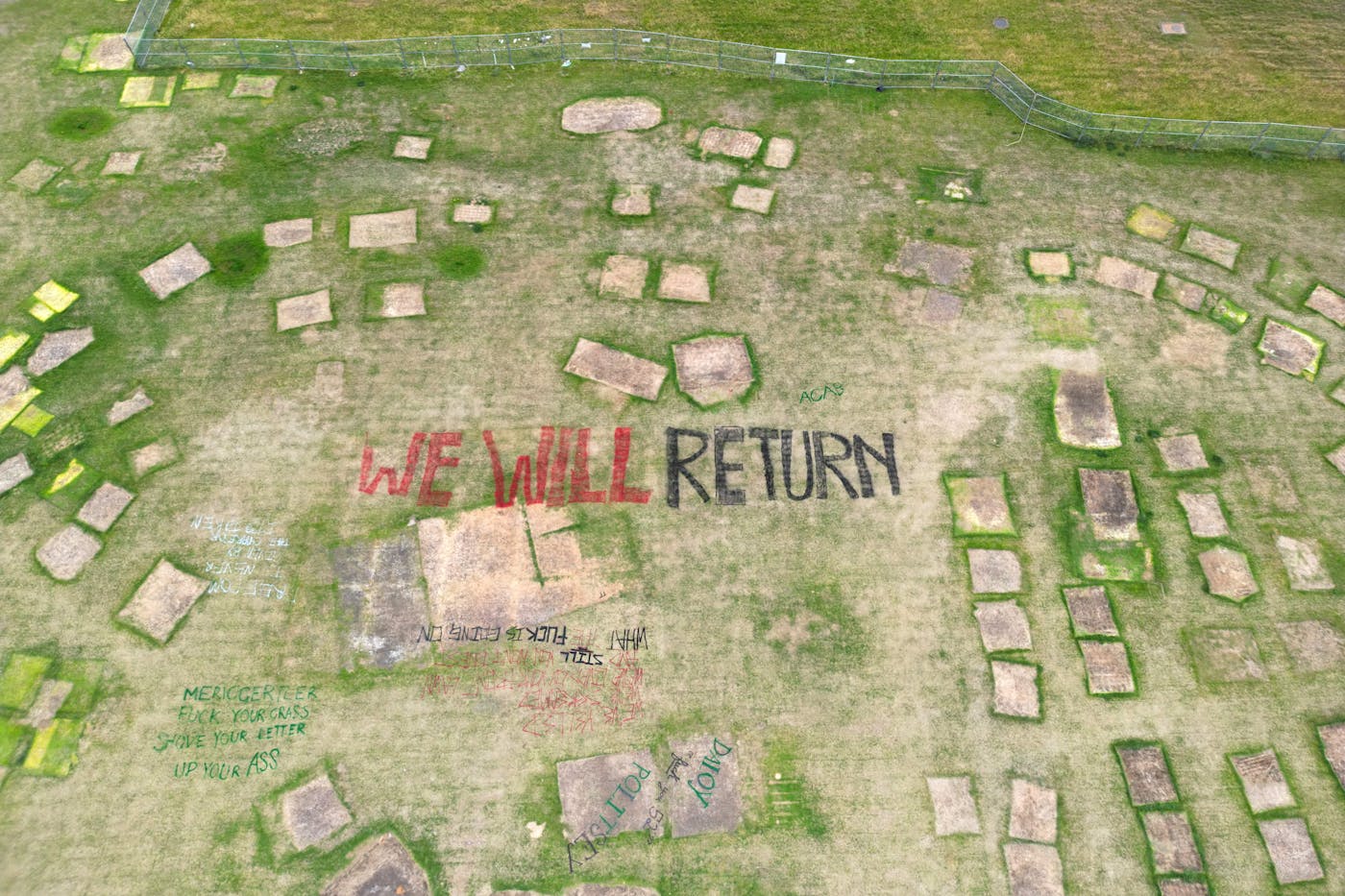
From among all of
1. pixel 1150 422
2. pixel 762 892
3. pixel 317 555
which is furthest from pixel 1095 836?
pixel 317 555

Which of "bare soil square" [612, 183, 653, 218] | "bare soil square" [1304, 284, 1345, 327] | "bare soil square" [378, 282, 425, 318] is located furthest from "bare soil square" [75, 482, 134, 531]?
"bare soil square" [1304, 284, 1345, 327]

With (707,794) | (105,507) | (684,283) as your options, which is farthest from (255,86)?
(707,794)

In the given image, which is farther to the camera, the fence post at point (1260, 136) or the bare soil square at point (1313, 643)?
the fence post at point (1260, 136)

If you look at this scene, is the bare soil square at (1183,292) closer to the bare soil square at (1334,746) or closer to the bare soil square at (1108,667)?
the bare soil square at (1108,667)

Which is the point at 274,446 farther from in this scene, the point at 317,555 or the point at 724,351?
the point at 724,351

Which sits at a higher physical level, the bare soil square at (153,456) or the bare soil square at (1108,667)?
the bare soil square at (153,456)

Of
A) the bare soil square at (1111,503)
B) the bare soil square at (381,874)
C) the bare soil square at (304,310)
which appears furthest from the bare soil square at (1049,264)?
the bare soil square at (381,874)

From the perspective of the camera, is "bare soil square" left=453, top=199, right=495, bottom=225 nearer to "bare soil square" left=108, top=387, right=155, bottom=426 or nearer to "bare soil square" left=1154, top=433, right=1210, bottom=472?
"bare soil square" left=108, top=387, right=155, bottom=426
